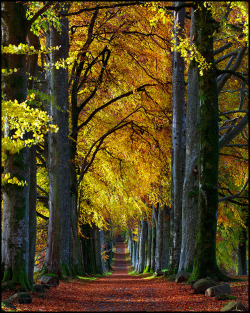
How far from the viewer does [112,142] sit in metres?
19.4

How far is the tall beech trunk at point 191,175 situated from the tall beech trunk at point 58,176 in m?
4.28

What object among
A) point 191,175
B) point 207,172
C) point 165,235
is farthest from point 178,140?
point 165,235

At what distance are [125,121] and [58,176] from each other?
16.2 ft

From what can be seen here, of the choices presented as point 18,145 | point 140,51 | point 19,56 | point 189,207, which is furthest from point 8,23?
point 140,51

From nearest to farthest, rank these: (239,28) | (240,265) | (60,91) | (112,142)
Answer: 1. (239,28)
2. (60,91)
3. (112,142)
4. (240,265)

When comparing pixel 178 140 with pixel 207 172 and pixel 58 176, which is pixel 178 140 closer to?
pixel 58 176

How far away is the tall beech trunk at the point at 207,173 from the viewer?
927cm

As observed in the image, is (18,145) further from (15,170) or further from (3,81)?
(3,81)

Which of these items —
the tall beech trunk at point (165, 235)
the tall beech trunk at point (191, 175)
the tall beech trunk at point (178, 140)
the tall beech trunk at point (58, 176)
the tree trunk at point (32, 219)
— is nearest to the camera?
the tree trunk at point (32, 219)

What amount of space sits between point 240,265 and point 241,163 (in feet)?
33.2

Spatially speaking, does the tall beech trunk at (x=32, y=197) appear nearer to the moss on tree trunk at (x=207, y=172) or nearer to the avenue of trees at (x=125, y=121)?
the avenue of trees at (x=125, y=121)

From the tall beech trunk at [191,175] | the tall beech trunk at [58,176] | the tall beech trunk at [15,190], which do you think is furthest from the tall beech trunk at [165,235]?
the tall beech trunk at [15,190]

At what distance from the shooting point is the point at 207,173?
951 cm

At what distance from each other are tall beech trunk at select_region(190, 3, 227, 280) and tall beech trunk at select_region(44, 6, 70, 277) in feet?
18.0
